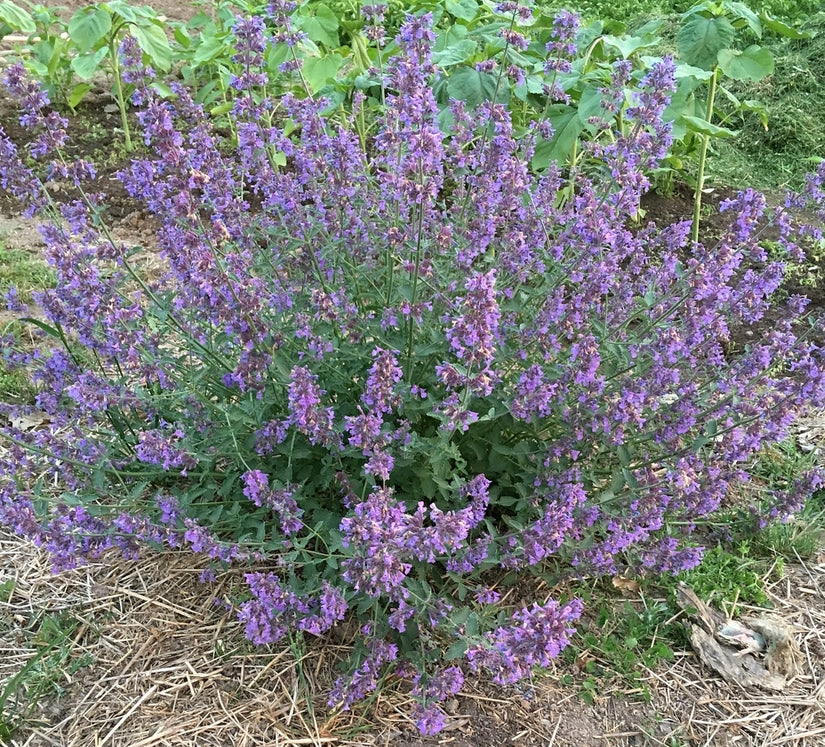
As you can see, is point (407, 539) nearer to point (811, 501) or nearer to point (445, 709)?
point (445, 709)

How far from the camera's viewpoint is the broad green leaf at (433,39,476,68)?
13.1 feet

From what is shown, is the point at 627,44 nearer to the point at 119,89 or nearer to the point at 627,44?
the point at 627,44

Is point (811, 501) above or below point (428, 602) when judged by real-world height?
below

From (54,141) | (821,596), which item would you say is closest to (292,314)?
(54,141)

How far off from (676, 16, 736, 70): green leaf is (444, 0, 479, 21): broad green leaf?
50.7 inches

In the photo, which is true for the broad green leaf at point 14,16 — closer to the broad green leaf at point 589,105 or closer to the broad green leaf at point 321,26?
the broad green leaf at point 321,26

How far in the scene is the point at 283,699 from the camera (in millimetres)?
2490

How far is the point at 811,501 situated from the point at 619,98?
189 cm

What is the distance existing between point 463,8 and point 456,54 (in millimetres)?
1056

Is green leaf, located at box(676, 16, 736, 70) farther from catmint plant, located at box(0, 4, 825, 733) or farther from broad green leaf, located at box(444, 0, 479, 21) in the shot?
catmint plant, located at box(0, 4, 825, 733)

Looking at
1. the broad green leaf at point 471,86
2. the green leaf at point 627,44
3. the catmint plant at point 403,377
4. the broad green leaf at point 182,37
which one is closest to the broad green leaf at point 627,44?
the green leaf at point 627,44

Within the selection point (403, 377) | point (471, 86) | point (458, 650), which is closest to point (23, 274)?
point (471, 86)

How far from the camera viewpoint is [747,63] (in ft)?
14.5

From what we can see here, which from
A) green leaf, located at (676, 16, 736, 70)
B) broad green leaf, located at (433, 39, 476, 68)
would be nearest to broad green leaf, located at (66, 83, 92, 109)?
broad green leaf, located at (433, 39, 476, 68)
